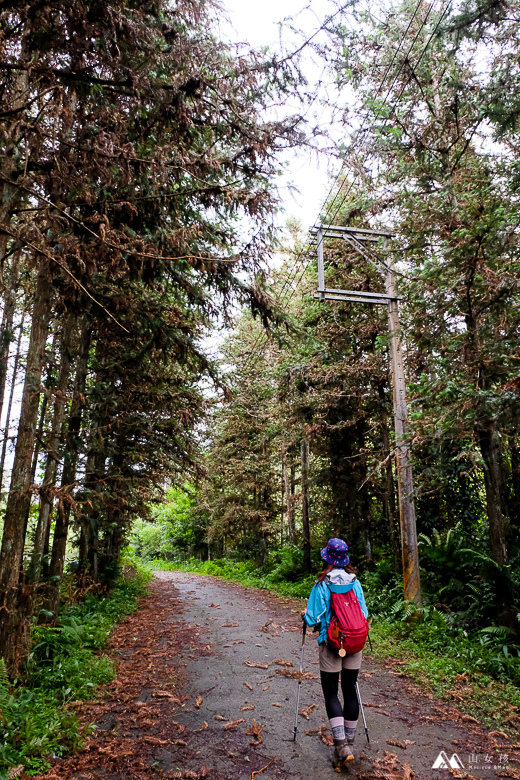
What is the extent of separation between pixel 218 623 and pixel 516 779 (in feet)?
24.0

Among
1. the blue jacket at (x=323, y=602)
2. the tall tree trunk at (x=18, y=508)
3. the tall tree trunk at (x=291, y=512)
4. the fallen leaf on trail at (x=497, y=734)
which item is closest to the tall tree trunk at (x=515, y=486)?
the fallen leaf on trail at (x=497, y=734)

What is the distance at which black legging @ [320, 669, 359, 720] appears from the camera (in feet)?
14.0

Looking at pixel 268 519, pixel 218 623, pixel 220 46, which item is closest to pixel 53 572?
pixel 218 623

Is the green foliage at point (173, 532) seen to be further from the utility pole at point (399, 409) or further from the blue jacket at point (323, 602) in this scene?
the blue jacket at point (323, 602)

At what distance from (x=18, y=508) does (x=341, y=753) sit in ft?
14.3

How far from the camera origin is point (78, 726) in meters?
4.79

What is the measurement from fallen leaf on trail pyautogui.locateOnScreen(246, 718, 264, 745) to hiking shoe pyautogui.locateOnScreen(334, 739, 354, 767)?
32.0 inches

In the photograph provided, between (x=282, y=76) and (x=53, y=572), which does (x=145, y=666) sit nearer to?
(x=53, y=572)

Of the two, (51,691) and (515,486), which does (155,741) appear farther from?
(515,486)

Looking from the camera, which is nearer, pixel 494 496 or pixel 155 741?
pixel 155 741

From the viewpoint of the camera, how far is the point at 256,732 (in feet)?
15.5

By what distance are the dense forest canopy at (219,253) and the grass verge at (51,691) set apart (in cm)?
59

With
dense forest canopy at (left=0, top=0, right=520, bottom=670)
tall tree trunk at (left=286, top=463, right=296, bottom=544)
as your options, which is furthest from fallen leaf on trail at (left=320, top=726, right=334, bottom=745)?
tall tree trunk at (left=286, top=463, right=296, bottom=544)

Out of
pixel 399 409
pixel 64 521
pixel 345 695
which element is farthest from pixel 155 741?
pixel 399 409
